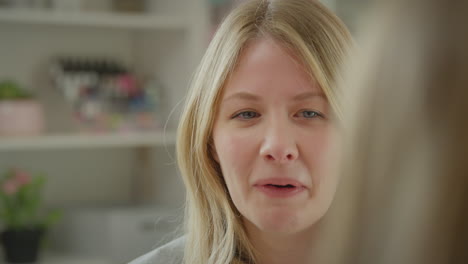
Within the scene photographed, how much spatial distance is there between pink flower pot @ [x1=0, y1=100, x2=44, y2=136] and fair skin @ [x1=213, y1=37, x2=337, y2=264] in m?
1.56

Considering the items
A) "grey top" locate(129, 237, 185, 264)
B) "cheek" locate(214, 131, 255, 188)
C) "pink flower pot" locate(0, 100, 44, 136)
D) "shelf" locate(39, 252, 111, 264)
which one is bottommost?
"shelf" locate(39, 252, 111, 264)

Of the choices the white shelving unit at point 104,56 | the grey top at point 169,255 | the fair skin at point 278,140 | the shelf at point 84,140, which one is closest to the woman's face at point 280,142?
the fair skin at point 278,140

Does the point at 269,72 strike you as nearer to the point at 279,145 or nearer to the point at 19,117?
the point at 279,145

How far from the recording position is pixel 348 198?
417 millimetres

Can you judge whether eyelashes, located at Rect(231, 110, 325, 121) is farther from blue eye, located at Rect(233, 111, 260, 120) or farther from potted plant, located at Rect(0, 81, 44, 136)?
potted plant, located at Rect(0, 81, 44, 136)

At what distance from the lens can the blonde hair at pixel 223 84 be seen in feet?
2.74

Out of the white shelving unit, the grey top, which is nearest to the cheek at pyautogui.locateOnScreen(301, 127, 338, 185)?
the grey top

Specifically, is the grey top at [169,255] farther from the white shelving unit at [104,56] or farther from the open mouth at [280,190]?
the white shelving unit at [104,56]

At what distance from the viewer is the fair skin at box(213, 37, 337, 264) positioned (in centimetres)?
80

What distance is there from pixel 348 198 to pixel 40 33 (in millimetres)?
2333

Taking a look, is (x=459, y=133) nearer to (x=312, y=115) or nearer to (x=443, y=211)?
(x=443, y=211)

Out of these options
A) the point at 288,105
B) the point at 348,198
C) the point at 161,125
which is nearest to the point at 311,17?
the point at 288,105

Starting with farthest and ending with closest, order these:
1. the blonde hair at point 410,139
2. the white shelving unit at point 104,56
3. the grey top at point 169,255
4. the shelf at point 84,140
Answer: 1. the white shelving unit at point 104,56
2. the shelf at point 84,140
3. the grey top at point 169,255
4. the blonde hair at point 410,139

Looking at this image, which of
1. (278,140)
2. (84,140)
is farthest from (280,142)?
(84,140)
